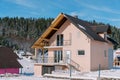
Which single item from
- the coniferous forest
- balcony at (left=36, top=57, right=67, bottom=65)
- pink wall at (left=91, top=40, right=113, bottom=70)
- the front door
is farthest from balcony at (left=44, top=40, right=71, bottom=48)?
the coniferous forest

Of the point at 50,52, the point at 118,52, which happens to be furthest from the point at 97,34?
the point at 118,52

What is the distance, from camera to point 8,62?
42.6 m

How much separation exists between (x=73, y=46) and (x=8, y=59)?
519 inches

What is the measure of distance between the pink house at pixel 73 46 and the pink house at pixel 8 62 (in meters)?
5.65

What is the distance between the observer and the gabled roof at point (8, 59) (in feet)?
137

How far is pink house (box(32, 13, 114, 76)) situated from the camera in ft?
111

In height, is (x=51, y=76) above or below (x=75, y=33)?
below

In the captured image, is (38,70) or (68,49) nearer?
(68,49)

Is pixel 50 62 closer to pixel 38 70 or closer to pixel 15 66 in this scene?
pixel 38 70

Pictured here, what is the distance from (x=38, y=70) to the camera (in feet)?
124

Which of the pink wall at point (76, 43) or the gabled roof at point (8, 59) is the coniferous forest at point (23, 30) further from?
the pink wall at point (76, 43)

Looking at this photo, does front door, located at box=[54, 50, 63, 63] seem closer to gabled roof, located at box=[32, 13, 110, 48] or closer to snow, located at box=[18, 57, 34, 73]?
gabled roof, located at box=[32, 13, 110, 48]

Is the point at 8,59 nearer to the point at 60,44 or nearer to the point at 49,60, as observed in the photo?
the point at 49,60

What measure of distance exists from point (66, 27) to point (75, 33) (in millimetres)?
1736
